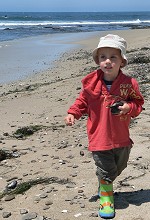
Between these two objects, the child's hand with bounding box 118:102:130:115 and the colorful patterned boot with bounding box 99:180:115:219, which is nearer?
the child's hand with bounding box 118:102:130:115

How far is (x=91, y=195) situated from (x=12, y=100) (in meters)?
5.24

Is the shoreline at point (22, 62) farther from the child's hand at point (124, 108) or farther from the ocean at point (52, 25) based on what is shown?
the ocean at point (52, 25)

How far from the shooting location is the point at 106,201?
3357 millimetres

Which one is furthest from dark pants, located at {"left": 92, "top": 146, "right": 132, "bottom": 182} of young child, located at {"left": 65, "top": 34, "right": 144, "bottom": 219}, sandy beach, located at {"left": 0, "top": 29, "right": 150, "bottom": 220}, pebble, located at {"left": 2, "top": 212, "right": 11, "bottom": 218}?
pebble, located at {"left": 2, "top": 212, "right": 11, "bottom": 218}

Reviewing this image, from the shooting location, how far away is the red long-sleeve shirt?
3.27 m

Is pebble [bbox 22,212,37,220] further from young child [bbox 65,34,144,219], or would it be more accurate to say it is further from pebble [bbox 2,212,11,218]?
young child [bbox 65,34,144,219]

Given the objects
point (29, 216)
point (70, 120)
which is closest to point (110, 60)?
point (70, 120)

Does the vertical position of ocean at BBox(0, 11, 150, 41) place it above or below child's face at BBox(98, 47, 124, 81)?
below

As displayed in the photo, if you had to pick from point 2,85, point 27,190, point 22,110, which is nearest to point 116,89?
point 27,190

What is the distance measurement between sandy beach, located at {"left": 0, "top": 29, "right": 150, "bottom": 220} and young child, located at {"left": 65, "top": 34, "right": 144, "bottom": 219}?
320mm

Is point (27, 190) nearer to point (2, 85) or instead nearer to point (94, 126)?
point (94, 126)

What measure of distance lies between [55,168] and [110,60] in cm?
171

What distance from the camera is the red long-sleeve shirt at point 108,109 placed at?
10.7 feet

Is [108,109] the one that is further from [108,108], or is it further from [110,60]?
[110,60]
